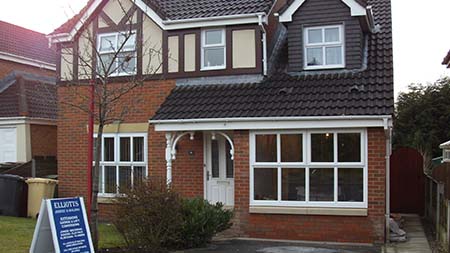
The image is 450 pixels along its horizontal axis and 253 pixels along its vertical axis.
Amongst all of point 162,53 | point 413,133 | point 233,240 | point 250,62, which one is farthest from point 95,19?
point 413,133

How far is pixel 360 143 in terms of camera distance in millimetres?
12797

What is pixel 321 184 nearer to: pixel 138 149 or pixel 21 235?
pixel 138 149

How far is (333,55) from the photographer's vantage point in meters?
14.7

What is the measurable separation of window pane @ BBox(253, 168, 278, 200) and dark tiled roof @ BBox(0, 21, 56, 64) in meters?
15.1

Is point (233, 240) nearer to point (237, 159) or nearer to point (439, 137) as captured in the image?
point (237, 159)

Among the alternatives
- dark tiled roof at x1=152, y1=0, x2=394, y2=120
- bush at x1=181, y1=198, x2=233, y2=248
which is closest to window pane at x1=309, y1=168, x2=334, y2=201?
dark tiled roof at x1=152, y1=0, x2=394, y2=120

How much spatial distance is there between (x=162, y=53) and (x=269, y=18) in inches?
120

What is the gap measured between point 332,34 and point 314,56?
2.34ft

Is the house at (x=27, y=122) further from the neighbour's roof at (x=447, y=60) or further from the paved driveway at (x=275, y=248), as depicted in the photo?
the neighbour's roof at (x=447, y=60)

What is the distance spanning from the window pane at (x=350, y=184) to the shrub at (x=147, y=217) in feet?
13.4

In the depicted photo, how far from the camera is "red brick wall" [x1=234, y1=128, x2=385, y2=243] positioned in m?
12.6

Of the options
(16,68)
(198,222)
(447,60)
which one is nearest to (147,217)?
(198,222)

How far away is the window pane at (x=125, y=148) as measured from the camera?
15.8m

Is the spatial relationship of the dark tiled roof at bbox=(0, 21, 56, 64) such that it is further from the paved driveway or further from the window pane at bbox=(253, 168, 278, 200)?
the paved driveway
